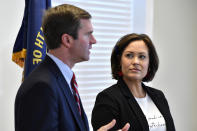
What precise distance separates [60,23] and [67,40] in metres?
0.09

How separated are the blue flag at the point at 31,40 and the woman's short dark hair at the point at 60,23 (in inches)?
28.8

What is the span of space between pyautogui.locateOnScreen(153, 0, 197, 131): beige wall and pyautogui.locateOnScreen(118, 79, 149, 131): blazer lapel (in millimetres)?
1218

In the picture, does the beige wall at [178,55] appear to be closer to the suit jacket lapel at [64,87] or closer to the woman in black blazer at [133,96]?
the woman in black blazer at [133,96]

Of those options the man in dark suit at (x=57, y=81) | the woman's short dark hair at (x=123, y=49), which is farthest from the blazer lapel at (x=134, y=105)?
the man in dark suit at (x=57, y=81)

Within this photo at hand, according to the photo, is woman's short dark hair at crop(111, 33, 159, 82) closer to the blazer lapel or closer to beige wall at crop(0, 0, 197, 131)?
the blazer lapel

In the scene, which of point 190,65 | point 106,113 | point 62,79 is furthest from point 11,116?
point 190,65

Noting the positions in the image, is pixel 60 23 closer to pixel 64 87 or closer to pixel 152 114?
pixel 64 87

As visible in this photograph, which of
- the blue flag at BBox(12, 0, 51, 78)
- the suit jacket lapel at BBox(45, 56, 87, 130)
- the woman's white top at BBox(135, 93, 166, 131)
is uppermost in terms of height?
the blue flag at BBox(12, 0, 51, 78)

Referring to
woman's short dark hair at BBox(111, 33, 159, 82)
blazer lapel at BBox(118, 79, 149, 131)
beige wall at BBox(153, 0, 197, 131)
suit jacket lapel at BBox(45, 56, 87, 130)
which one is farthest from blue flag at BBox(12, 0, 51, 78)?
beige wall at BBox(153, 0, 197, 131)

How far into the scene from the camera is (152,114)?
6.00ft

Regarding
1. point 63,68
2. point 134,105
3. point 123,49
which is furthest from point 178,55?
point 63,68

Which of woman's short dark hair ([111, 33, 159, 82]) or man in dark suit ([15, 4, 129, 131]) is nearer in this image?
man in dark suit ([15, 4, 129, 131])

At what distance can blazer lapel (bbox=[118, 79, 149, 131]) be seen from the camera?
1698mm

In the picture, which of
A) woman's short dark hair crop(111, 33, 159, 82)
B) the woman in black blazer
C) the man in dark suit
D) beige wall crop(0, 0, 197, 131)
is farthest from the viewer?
beige wall crop(0, 0, 197, 131)
